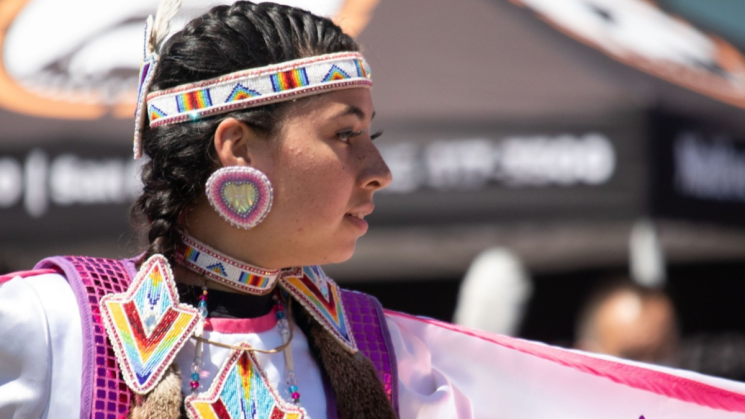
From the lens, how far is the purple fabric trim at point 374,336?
191 cm

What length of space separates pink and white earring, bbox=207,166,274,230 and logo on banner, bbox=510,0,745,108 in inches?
119

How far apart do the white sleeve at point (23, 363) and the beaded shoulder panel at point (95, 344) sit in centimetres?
6

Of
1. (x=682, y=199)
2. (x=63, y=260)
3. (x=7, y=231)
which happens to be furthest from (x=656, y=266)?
(x=63, y=260)

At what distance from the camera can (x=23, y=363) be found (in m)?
1.59

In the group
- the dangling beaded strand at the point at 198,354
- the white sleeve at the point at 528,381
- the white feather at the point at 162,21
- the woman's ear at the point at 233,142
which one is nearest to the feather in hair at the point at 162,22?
the white feather at the point at 162,21

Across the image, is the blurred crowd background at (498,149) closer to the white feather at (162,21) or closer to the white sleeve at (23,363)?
the white feather at (162,21)

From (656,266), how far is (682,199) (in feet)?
1.03

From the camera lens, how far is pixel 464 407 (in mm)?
1982

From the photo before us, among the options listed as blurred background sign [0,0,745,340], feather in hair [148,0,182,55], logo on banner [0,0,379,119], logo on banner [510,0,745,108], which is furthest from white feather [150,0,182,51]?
logo on banner [510,0,745,108]

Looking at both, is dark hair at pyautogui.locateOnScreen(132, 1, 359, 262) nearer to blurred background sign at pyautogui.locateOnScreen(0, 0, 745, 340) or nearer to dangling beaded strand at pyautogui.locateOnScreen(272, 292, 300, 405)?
dangling beaded strand at pyautogui.locateOnScreen(272, 292, 300, 405)

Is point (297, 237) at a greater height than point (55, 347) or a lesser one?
greater

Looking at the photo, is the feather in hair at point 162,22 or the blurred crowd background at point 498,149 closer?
the feather in hair at point 162,22

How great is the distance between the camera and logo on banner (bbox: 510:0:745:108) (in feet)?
15.0

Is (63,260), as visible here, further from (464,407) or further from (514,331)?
(514,331)
